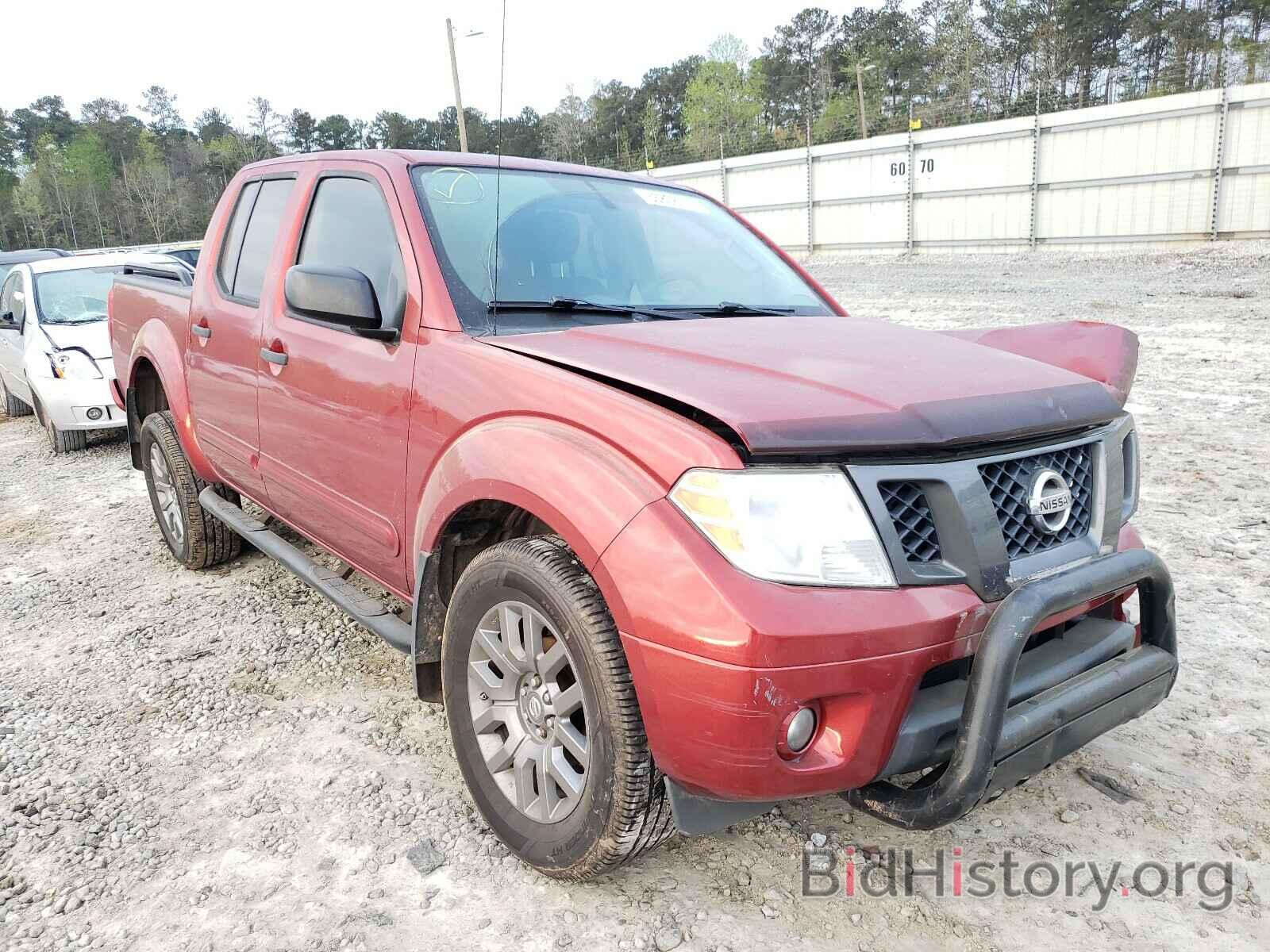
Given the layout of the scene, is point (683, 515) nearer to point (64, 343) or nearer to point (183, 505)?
point (183, 505)

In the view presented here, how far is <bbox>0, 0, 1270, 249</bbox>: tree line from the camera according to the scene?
2558 centimetres

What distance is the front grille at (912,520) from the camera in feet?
6.24

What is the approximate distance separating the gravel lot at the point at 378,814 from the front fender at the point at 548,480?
35.1 inches

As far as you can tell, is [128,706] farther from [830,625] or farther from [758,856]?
[830,625]

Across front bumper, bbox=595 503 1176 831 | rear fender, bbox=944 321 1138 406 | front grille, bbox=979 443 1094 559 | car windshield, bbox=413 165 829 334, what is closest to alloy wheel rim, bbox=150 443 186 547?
car windshield, bbox=413 165 829 334

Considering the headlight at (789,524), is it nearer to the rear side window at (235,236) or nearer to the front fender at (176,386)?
the rear side window at (235,236)

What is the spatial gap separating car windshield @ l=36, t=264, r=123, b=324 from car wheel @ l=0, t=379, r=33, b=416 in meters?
2.37

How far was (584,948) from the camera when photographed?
2.15 meters

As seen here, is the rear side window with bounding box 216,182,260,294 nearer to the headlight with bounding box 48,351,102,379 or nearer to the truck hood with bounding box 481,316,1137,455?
the truck hood with bounding box 481,316,1137,455

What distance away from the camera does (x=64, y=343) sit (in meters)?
7.91

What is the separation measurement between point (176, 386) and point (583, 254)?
2468 mm

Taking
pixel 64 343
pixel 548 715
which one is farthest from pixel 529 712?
pixel 64 343

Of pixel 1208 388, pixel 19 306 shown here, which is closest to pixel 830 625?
pixel 1208 388

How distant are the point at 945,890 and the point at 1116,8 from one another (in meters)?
Result: 53.2
